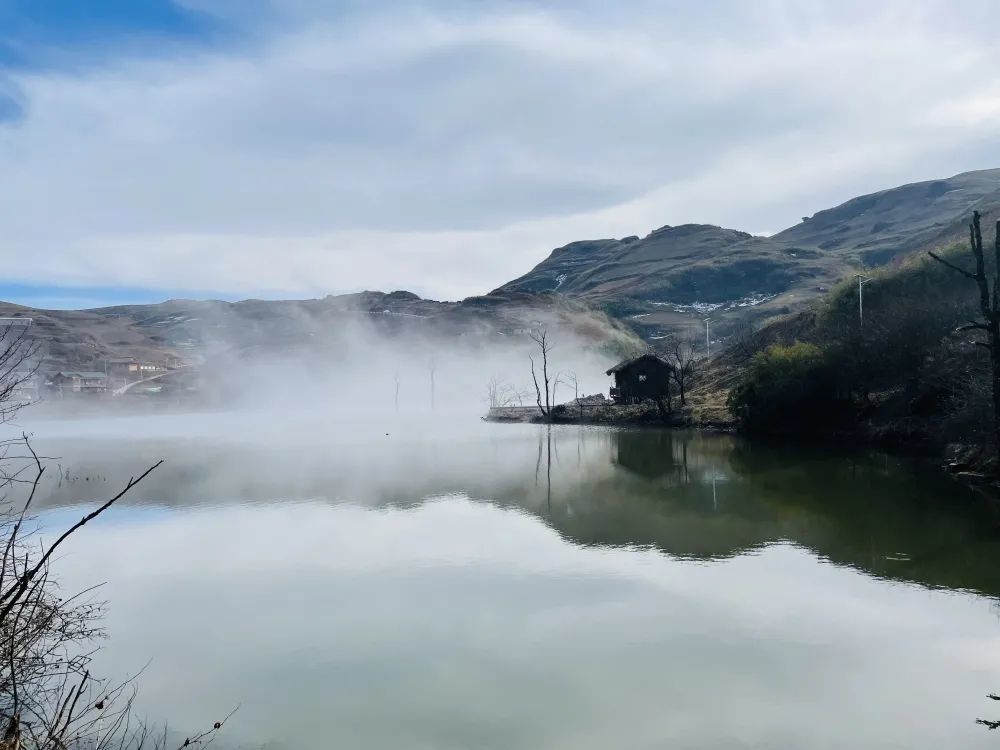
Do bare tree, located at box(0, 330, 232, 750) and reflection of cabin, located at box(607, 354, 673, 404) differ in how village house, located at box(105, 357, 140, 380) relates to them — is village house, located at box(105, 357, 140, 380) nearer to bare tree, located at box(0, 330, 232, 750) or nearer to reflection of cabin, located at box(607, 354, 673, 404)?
reflection of cabin, located at box(607, 354, 673, 404)

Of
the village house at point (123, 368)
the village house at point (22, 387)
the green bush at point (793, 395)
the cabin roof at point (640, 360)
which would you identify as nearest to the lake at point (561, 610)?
the village house at point (22, 387)

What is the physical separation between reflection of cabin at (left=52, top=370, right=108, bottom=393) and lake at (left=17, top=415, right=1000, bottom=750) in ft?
273

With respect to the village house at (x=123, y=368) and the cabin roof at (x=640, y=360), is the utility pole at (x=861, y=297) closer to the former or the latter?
the cabin roof at (x=640, y=360)

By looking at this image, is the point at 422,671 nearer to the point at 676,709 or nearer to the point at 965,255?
the point at 676,709

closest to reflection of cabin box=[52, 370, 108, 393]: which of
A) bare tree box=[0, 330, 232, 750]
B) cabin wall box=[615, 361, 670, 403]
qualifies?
cabin wall box=[615, 361, 670, 403]

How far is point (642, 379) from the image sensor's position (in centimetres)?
5562

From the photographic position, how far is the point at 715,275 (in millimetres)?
159125

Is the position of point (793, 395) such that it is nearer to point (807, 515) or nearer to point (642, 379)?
point (807, 515)

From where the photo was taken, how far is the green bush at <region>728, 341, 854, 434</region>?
35.1m

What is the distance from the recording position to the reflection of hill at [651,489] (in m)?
14.8

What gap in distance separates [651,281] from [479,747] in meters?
163

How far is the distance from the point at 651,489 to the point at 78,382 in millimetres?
98238

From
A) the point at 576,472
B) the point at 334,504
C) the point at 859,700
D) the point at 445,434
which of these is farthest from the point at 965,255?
the point at 859,700

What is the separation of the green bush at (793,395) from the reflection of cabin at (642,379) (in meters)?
14.6
